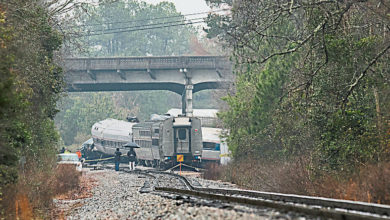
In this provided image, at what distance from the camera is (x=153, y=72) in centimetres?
5725

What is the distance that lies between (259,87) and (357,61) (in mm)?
10920

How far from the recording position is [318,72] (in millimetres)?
18656

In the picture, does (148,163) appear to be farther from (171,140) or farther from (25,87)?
(25,87)

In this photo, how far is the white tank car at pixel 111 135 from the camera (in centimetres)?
5781

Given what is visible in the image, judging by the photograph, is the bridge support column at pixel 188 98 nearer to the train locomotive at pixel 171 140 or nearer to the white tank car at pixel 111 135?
the white tank car at pixel 111 135

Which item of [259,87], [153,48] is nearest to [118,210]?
[259,87]

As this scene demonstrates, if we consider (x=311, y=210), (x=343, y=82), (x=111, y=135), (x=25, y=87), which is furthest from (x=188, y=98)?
(x=311, y=210)

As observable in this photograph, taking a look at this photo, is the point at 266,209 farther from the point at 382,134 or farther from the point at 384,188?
the point at 382,134

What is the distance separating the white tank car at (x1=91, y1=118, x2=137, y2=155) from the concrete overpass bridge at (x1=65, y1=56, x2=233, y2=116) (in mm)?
4632

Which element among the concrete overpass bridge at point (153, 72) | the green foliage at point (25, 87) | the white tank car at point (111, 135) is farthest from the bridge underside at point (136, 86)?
the green foliage at point (25, 87)

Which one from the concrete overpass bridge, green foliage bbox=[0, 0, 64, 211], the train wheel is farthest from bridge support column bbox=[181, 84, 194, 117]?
green foliage bbox=[0, 0, 64, 211]

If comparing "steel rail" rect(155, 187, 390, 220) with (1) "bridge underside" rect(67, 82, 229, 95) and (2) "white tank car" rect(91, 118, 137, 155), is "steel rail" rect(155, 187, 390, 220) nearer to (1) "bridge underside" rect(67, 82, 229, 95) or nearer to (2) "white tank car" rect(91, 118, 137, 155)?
(1) "bridge underside" rect(67, 82, 229, 95)

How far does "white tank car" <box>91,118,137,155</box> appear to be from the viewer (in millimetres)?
57812

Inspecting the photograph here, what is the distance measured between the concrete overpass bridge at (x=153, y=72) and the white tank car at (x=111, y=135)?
182 inches
